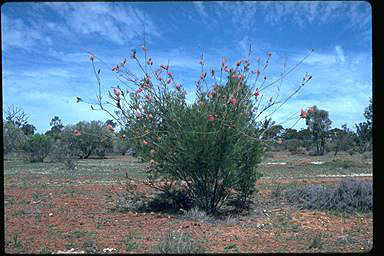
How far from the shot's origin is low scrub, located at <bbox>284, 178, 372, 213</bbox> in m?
11.1

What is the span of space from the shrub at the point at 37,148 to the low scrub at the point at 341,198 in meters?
31.7

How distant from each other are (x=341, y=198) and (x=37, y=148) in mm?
33514

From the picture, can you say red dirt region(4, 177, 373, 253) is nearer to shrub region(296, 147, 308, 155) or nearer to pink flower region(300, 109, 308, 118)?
pink flower region(300, 109, 308, 118)

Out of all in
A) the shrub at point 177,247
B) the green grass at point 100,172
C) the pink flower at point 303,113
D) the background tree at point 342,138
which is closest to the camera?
the shrub at point 177,247

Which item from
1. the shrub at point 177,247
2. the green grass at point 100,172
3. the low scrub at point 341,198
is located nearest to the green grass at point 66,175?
the green grass at point 100,172

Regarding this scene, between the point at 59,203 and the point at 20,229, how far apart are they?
357 cm

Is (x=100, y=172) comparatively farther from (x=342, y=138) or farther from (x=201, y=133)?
(x=342, y=138)

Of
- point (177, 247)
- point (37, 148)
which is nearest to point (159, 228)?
point (177, 247)

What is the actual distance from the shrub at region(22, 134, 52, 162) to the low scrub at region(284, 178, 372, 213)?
104ft

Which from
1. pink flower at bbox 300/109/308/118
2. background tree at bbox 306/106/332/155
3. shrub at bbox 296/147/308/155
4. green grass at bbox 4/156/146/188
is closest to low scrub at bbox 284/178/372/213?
pink flower at bbox 300/109/308/118

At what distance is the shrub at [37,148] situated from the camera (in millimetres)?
38219

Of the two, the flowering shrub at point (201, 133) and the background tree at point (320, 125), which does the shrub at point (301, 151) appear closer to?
the background tree at point (320, 125)
